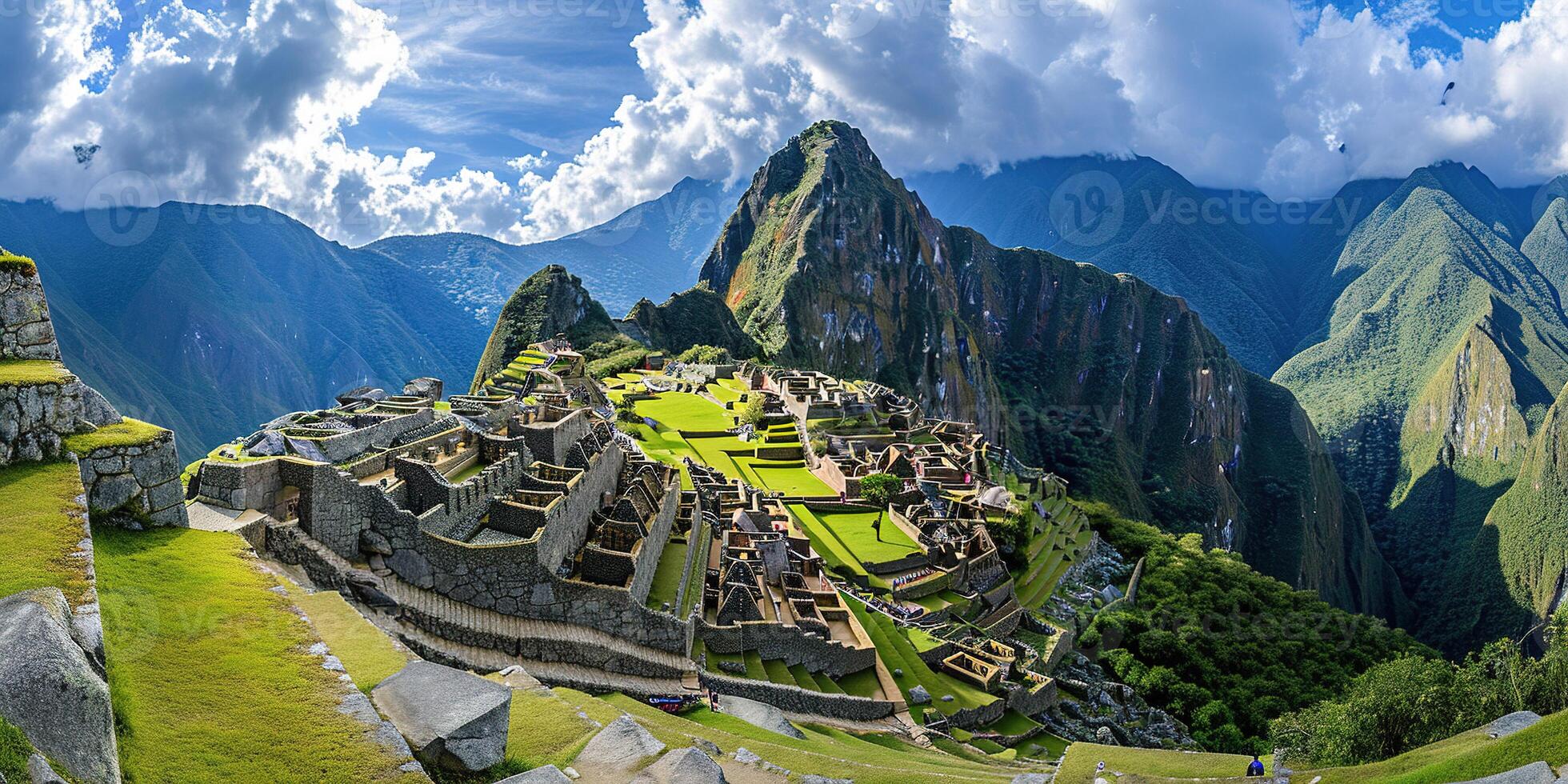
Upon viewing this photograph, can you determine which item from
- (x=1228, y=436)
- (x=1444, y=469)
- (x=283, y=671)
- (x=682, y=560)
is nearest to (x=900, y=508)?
(x=682, y=560)

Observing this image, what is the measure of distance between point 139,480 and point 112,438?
54cm

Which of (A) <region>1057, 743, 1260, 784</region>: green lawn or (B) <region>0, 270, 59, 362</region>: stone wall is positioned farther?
(A) <region>1057, 743, 1260, 784</region>: green lawn

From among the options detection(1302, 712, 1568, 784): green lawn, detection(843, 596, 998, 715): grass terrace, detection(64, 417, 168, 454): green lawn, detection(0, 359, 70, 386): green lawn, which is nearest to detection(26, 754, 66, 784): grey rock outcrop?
detection(64, 417, 168, 454): green lawn

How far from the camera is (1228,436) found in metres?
157

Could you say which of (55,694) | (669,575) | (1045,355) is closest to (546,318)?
(669,575)

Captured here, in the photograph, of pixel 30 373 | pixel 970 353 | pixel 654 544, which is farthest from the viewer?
pixel 970 353

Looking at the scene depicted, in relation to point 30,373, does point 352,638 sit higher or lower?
lower

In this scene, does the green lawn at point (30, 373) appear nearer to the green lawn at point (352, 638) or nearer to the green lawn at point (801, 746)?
the green lawn at point (352, 638)

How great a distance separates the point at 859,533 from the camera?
36.8 m

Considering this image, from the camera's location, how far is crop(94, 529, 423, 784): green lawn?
20.2 ft

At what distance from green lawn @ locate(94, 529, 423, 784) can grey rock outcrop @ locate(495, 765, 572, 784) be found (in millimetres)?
769

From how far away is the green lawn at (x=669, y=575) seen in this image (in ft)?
60.6

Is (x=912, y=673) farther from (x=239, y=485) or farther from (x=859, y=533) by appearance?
(x=239, y=485)

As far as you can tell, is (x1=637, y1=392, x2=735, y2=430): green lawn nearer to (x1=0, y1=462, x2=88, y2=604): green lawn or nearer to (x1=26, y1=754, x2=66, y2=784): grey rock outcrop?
(x1=0, y1=462, x2=88, y2=604): green lawn
